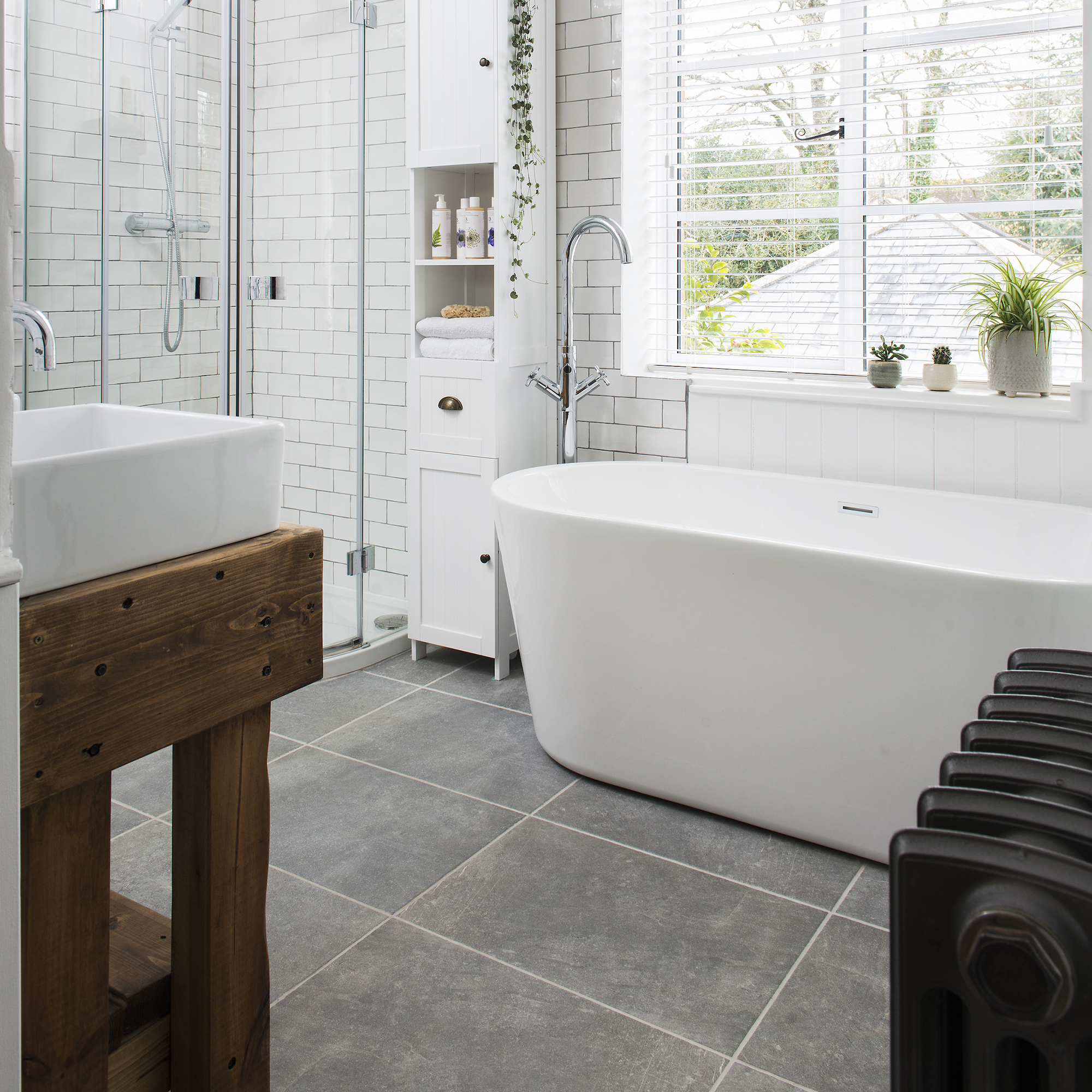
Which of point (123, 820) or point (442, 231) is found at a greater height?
point (442, 231)

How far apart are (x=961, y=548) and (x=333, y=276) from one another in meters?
2.20

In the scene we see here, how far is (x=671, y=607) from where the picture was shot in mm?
2482

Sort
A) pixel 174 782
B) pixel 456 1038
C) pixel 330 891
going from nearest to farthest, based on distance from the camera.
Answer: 1. pixel 174 782
2. pixel 456 1038
3. pixel 330 891

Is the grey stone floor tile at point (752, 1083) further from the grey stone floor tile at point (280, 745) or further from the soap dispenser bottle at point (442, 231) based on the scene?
the soap dispenser bottle at point (442, 231)

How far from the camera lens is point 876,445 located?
3.13 meters

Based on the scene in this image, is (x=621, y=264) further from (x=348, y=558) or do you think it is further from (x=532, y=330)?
(x=348, y=558)

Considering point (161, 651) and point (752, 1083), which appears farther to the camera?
point (752, 1083)

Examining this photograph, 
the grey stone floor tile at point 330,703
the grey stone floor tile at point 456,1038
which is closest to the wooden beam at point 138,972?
the grey stone floor tile at point 456,1038

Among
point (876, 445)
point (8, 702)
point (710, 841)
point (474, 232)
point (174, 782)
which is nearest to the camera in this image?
point (8, 702)

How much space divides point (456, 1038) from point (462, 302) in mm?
2623

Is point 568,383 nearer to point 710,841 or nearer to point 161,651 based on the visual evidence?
point 710,841

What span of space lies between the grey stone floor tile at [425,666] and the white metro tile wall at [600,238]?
862 millimetres

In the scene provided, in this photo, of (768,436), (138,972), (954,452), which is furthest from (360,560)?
(138,972)

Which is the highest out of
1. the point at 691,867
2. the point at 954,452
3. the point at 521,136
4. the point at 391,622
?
the point at 521,136
